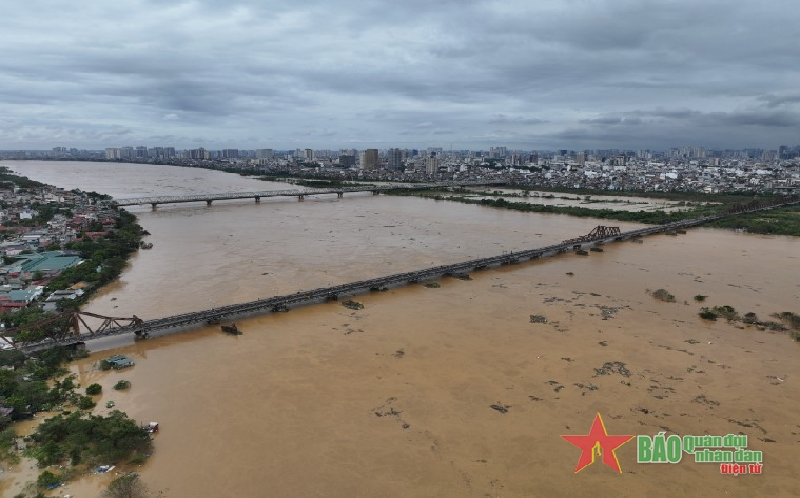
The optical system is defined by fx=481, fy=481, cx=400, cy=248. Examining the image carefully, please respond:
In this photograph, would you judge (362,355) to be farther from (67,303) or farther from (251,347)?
(67,303)

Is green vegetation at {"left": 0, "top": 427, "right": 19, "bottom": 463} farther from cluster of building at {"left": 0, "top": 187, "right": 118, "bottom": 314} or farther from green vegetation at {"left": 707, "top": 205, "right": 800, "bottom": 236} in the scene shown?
green vegetation at {"left": 707, "top": 205, "right": 800, "bottom": 236}

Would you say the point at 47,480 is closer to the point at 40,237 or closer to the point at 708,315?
the point at 708,315

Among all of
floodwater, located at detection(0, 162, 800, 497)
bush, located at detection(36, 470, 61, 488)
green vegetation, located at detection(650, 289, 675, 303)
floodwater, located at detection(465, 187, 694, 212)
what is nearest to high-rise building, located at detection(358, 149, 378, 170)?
→ floodwater, located at detection(465, 187, 694, 212)

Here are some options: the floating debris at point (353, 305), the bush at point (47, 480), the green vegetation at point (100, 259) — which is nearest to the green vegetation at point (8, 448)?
the bush at point (47, 480)

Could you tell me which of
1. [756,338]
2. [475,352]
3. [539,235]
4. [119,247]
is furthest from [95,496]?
[539,235]

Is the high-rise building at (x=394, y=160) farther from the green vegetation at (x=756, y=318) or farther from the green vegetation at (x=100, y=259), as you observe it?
the green vegetation at (x=756, y=318)
